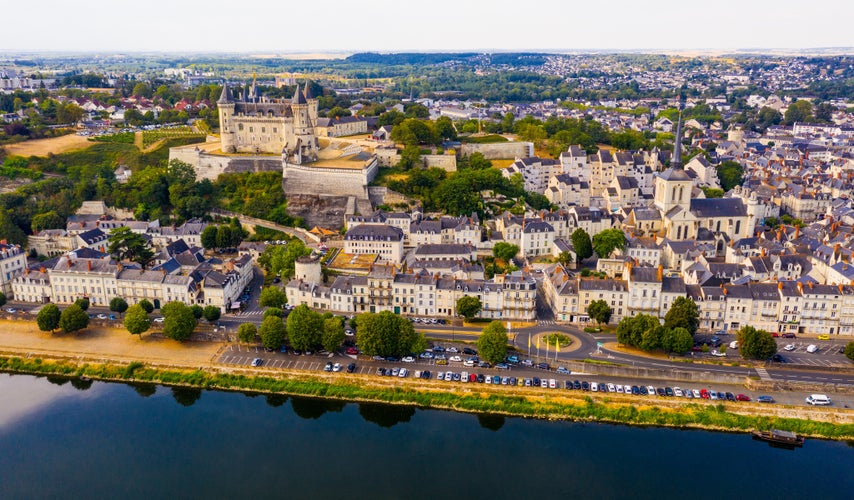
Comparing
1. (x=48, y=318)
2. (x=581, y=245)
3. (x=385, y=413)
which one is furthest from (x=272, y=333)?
(x=581, y=245)

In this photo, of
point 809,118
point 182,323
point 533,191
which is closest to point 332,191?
point 533,191

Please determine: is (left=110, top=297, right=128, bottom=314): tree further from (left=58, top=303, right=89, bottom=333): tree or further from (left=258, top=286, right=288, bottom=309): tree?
(left=258, top=286, right=288, bottom=309): tree

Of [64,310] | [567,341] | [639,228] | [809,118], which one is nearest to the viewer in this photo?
[567,341]

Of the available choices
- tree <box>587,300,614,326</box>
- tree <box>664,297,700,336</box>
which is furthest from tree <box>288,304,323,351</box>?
tree <box>664,297,700,336</box>

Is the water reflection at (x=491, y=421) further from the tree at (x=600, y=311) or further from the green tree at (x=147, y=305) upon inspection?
the green tree at (x=147, y=305)

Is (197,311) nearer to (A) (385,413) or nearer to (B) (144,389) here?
(B) (144,389)

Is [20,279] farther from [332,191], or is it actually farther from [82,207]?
[332,191]
